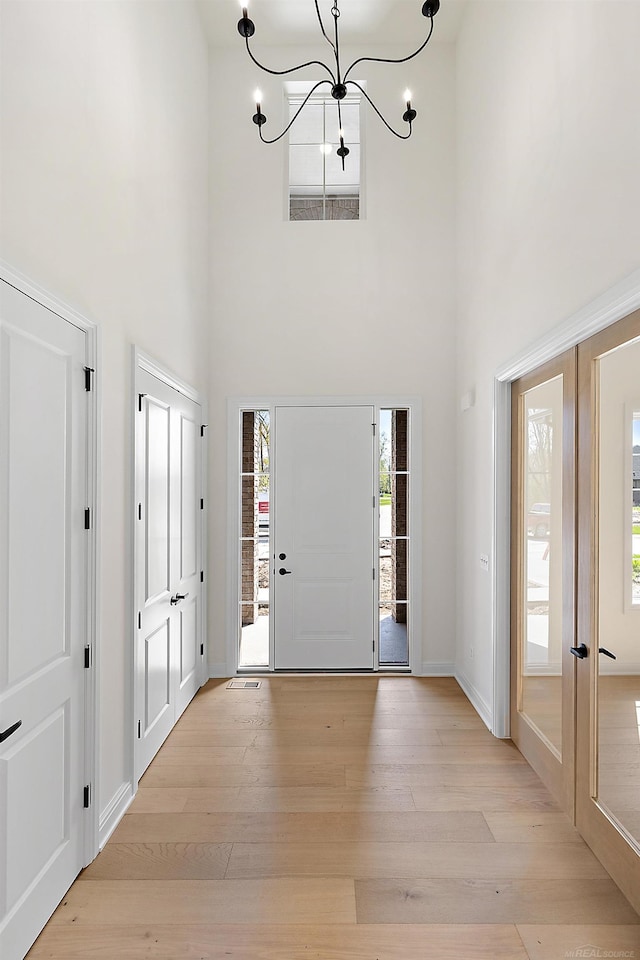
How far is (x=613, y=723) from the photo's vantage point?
2.15 meters

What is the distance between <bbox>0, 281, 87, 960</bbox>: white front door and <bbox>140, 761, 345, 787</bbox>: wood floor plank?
0.73 m

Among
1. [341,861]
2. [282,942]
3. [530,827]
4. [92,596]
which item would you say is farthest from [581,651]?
[92,596]

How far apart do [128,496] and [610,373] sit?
2.16m

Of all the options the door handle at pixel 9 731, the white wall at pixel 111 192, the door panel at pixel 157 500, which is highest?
the white wall at pixel 111 192

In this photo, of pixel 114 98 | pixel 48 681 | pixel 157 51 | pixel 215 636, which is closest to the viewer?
pixel 48 681

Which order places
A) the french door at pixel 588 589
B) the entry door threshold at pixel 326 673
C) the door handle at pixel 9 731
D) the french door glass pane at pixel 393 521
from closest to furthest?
the door handle at pixel 9 731 < the french door at pixel 588 589 < the entry door threshold at pixel 326 673 < the french door glass pane at pixel 393 521

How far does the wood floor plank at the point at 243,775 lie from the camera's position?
2830 millimetres

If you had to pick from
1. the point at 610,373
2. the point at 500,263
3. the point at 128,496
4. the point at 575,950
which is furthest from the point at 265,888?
the point at 500,263

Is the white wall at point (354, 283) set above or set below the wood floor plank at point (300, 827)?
above

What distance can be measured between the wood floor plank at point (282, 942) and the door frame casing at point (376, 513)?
2.56 meters

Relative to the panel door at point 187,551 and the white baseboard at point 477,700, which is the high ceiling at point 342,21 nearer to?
the panel door at point 187,551

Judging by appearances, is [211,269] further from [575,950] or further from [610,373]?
[575,950]

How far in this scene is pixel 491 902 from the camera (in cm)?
202

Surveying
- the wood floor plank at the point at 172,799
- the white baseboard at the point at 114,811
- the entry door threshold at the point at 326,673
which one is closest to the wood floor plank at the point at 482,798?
the wood floor plank at the point at 172,799
